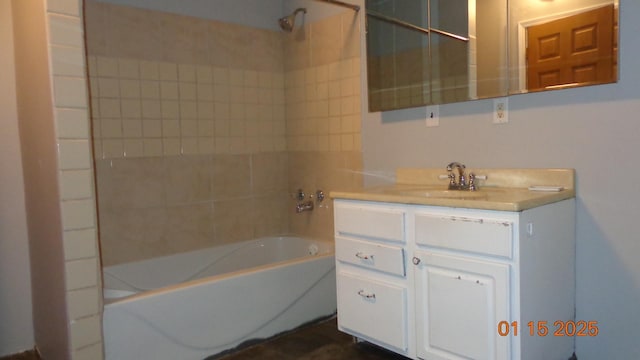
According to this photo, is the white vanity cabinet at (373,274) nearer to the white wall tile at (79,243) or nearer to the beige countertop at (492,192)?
the beige countertop at (492,192)

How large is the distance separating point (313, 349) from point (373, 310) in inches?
16.7

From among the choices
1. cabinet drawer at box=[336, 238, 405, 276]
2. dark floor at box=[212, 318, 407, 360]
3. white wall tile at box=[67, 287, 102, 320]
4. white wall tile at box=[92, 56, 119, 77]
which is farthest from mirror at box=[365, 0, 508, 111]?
white wall tile at box=[67, 287, 102, 320]

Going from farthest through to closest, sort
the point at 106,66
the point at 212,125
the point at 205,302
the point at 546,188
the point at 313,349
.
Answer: the point at 212,125
the point at 106,66
the point at 313,349
the point at 205,302
the point at 546,188

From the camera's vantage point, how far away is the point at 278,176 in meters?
3.30

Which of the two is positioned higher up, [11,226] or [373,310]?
[11,226]

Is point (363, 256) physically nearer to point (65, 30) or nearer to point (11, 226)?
point (65, 30)

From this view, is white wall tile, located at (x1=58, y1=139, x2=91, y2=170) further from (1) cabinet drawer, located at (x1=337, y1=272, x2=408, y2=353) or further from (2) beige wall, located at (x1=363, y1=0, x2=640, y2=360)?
(2) beige wall, located at (x1=363, y1=0, x2=640, y2=360)

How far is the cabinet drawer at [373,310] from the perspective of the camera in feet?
6.13

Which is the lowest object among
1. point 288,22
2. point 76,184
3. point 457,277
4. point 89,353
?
point 89,353

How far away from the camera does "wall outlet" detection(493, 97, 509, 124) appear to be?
199 centimetres

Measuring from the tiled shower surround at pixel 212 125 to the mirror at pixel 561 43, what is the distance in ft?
3.22

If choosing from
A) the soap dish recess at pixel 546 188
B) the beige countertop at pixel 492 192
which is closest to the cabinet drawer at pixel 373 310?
the beige countertop at pixel 492 192

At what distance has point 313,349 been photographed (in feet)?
7.22

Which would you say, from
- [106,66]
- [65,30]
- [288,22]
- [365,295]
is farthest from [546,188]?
[106,66]
